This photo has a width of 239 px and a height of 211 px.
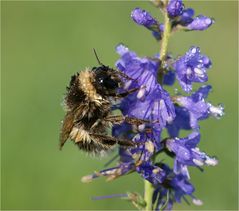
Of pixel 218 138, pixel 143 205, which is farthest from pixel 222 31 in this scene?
pixel 143 205

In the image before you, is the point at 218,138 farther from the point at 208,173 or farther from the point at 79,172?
the point at 79,172

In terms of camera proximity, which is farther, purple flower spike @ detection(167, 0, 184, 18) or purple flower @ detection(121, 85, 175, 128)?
purple flower @ detection(121, 85, 175, 128)

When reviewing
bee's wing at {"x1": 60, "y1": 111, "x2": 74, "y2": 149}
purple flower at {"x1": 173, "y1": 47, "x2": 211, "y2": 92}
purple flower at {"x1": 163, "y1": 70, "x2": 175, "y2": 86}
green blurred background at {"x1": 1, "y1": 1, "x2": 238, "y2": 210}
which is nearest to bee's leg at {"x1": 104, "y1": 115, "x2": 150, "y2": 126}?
bee's wing at {"x1": 60, "y1": 111, "x2": 74, "y2": 149}

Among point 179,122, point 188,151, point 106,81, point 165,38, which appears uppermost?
point 165,38

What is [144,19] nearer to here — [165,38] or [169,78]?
[165,38]

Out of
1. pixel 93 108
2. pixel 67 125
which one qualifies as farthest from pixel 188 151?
pixel 67 125

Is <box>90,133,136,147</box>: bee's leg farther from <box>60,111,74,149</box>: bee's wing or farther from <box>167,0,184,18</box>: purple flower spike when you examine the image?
<box>167,0,184,18</box>: purple flower spike
